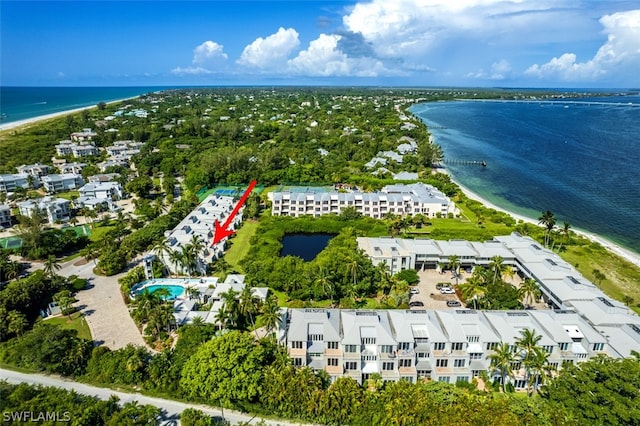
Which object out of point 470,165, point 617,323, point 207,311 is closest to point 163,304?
point 207,311

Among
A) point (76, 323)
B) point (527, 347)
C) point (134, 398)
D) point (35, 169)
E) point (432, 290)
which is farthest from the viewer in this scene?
point (35, 169)

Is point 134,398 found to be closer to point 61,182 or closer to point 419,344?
point 419,344

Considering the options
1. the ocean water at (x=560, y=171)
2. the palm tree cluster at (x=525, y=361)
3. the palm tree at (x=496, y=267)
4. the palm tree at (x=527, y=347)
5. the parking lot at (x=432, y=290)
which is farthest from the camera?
the ocean water at (x=560, y=171)

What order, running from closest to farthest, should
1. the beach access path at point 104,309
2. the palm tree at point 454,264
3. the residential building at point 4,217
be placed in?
the beach access path at point 104,309 → the palm tree at point 454,264 → the residential building at point 4,217

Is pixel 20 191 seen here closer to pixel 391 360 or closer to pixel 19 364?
pixel 19 364

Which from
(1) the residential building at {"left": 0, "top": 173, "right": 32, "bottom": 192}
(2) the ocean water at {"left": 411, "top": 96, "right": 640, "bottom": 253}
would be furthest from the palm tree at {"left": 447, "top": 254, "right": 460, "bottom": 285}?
(1) the residential building at {"left": 0, "top": 173, "right": 32, "bottom": 192}

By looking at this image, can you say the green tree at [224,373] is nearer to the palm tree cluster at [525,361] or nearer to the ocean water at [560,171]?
the palm tree cluster at [525,361]

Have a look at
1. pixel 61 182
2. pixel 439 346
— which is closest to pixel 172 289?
pixel 439 346

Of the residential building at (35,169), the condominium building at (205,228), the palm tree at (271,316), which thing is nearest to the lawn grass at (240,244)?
the condominium building at (205,228)
